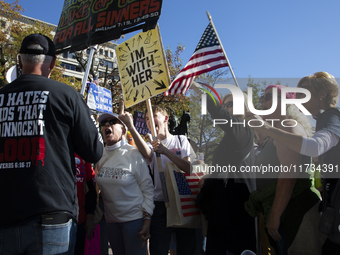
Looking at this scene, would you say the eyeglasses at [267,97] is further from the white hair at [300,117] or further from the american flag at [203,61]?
the american flag at [203,61]

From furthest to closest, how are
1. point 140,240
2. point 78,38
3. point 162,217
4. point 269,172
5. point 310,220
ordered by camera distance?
point 78,38, point 162,217, point 140,240, point 269,172, point 310,220

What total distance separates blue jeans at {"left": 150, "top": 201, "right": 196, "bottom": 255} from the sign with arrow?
1.30 meters

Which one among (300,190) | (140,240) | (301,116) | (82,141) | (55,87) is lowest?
(140,240)

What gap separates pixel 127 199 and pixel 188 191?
2.22ft

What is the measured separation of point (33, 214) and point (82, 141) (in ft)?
1.66

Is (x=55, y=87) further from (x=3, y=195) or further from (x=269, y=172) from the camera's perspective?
(x=269, y=172)

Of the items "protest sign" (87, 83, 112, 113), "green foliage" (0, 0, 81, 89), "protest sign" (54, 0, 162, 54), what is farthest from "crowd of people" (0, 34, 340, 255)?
"green foliage" (0, 0, 81, 89)

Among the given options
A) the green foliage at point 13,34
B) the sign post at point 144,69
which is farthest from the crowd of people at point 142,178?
the green foliage at point 13,34

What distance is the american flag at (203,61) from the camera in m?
3.70

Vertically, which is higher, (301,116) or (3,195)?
(301,116)

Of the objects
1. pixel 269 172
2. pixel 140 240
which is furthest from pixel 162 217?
pixel 269 172

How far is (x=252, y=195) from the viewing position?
2.50 m

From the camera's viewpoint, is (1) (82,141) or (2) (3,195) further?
(1) (82,141)

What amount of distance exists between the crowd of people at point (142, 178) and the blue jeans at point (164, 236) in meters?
0.01
